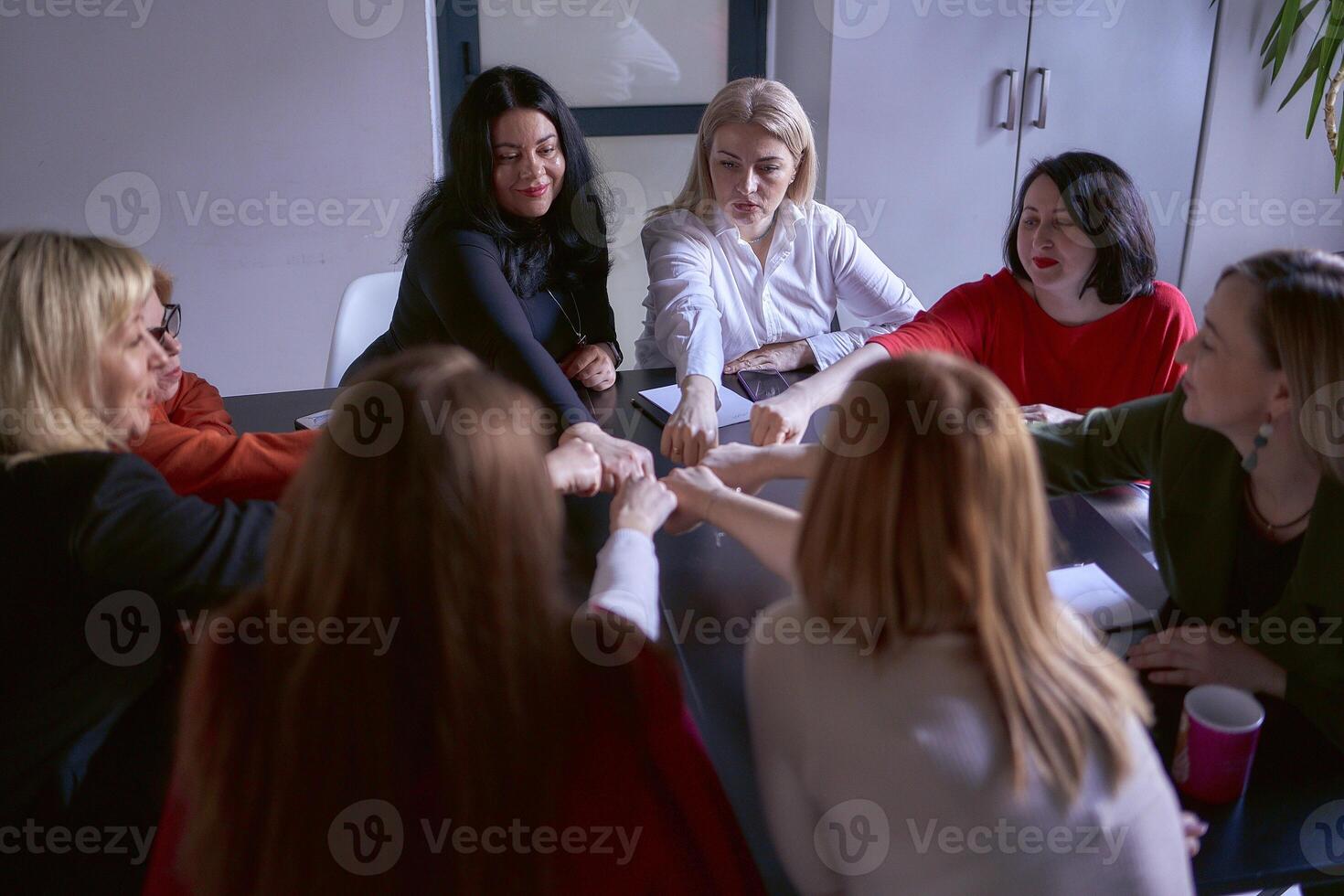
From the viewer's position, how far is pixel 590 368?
2166 mm

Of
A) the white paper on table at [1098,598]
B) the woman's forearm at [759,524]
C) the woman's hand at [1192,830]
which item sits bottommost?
the woman's hand at [1192,830]

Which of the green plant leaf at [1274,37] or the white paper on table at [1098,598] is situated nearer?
the white paper on table at [1098,598]

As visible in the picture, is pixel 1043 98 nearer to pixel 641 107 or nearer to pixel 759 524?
pixel 641 107

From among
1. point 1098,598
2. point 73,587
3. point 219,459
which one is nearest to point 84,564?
point 73,587

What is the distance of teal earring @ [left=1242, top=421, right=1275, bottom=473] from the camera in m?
1.24

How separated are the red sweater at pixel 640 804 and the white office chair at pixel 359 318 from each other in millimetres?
1682

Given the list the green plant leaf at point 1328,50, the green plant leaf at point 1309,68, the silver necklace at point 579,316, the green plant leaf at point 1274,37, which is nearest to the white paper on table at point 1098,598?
the silver necklace at point 579,316

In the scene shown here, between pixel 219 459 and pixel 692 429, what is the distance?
75 centimetres

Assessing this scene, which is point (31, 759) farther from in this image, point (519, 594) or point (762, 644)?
point (762, 644)

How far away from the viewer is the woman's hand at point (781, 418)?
1813 millimetres

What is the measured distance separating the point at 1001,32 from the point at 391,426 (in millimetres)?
3362

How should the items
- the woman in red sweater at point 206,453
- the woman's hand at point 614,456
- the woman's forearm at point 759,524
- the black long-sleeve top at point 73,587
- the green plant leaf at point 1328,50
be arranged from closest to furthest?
the black long-sleeve top at point 73,587 < the woman's forearm at point 759,524 < the woman in red sweater at point 206,453 < the woman's hand at point 614,456 < the green plant leaf at point 1328,50

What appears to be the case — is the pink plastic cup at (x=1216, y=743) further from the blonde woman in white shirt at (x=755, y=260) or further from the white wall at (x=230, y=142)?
the white wall at (x=230, y=142)

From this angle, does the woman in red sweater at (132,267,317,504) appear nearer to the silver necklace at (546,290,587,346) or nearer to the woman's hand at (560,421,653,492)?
the woman's hand at (560,421,653,492)
